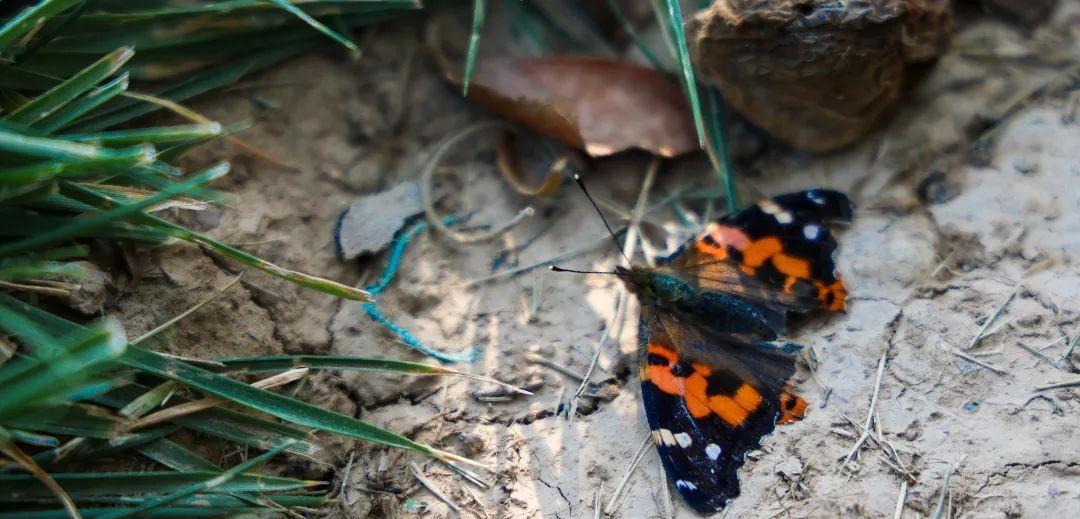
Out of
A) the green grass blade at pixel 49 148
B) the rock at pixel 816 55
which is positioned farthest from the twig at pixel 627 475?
the green grass blade at pixel 49 148

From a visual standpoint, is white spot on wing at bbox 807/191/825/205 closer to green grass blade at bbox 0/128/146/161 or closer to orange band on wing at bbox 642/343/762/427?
orange band on wing at bbox 642/343/762/427

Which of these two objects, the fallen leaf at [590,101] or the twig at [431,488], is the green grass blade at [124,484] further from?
the fallen leaf at [590,101]

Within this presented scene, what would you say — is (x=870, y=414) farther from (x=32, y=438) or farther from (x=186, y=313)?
(x=32, y=438)

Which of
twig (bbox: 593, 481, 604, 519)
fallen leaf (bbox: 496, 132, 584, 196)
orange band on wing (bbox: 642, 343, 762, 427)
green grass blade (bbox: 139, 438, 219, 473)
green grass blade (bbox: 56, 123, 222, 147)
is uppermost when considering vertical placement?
green grass blade (bbox: 56, 123, 222, 147)

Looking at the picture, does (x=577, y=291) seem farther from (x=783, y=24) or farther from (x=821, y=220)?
(x=783, y=24)

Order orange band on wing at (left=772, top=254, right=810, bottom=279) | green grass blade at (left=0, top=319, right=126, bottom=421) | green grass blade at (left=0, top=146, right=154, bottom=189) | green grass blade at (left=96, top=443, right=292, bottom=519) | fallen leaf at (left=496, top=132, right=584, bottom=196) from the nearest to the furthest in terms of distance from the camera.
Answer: green grass blade at (left=0, top=319, right=126, bottom=421), green grass blade at (left=0, top=146, right=154, bottom=189), green grass blade at (left=96, top=443, right=292, bottom=519), orange band on wing at (left=772, top=254, right=810, bottom=279), fallen leaf at (left=496, top=132, right=584, bottom=196)

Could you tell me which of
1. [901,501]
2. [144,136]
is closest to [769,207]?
[901,501]

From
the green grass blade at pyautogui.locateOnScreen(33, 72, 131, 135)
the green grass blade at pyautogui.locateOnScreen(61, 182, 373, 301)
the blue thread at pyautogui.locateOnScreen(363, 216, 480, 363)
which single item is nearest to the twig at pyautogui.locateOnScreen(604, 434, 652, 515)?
the blue thread at pyautogui.locateOnScreen(363, 216, 480, 363)

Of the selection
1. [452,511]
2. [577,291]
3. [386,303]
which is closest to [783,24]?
[577,291]
